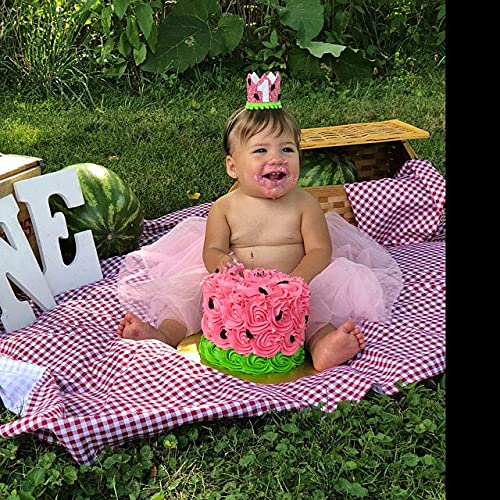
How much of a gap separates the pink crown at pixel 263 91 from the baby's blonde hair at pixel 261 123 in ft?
0.08

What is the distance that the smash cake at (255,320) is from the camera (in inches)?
108

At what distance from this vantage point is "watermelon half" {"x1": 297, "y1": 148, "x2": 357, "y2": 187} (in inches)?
159

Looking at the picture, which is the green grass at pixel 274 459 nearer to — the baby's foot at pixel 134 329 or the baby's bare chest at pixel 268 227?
the baby's foot at pixel 134 329

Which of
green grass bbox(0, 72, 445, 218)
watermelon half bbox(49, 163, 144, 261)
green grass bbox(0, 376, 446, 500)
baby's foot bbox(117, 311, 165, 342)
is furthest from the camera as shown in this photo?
green grass bbox(0, 72, 445, 218)

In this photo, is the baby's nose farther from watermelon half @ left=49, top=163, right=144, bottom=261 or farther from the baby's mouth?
watermelon half @ left=49, top=163, right=144, bottom=261

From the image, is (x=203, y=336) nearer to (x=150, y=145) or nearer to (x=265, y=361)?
(x=265, y=361)

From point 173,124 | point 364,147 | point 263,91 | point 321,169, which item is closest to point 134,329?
point 263,91

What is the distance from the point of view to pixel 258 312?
275 cm

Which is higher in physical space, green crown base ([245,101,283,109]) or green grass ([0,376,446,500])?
green crown base ([245,101,283,109])

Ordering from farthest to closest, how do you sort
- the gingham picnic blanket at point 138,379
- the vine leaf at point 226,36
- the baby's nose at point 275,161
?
1. the vine leaf at point 226,36
2. the baby's nose at point 275,161
3. the gingham picnic blanket at point 138,379

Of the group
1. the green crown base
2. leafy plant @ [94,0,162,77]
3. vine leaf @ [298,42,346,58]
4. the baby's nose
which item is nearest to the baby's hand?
the baby's nose

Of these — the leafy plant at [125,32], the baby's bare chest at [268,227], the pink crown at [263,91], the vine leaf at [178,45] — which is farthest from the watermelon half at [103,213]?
the vine leaf at [178,45]

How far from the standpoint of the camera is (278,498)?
2051 millimetres
